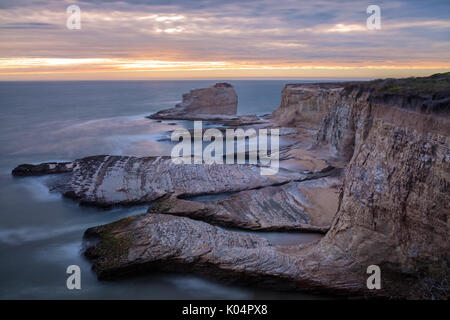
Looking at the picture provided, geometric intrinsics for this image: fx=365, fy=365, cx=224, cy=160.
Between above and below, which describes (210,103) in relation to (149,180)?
above

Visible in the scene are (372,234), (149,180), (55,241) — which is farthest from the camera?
(149,180)

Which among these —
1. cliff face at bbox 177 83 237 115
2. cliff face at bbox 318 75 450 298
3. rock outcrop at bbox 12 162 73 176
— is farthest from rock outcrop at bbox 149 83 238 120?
cliff face at bbox 318 75 450 298

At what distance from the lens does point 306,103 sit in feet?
126

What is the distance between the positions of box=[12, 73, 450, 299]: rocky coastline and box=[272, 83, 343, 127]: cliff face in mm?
17097

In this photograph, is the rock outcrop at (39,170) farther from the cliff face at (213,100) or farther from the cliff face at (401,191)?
the cliff face at (213,100)

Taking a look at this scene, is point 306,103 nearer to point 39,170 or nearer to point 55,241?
point 39,170

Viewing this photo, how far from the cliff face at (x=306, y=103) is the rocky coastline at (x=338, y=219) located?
673 inches

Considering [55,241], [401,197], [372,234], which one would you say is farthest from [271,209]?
[55,241]

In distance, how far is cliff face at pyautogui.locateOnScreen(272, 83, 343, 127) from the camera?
35759mm

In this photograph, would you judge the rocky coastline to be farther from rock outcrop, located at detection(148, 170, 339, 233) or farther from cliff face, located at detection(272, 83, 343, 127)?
cliff face, located at detection(272, 83, 343, 127)

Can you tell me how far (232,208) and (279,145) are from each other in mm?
16743

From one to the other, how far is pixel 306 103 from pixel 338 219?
96.1 ft
